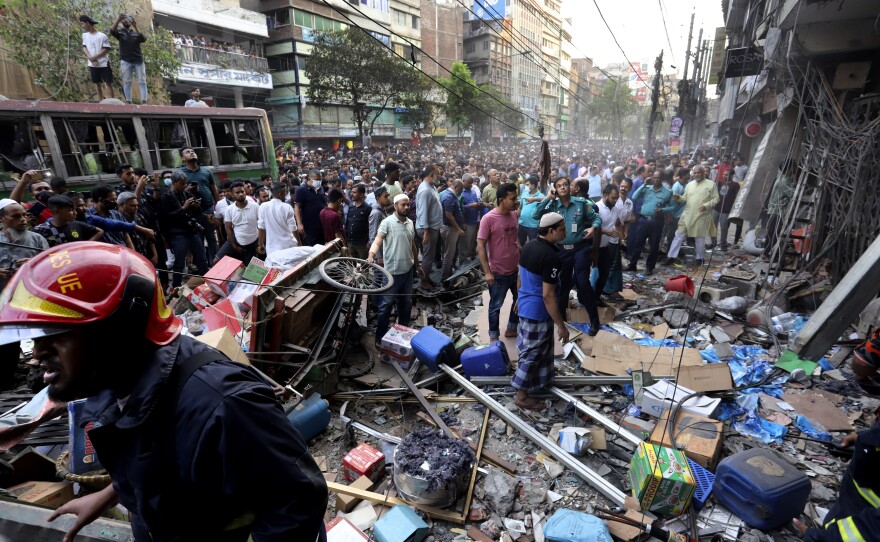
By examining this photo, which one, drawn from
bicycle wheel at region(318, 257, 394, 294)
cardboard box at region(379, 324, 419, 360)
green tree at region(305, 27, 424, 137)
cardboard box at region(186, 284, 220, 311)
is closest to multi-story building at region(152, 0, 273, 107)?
green tree at region(305, 27, 424, 137)

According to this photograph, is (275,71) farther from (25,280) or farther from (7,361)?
(25,280)

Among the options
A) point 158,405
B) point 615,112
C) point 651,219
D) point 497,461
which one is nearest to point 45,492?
point 158,405

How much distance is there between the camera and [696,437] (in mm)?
3383

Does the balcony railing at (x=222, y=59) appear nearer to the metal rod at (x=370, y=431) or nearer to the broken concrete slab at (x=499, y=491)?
the metal rod at (x=370, y=431)

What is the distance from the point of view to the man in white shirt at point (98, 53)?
8.84 meters

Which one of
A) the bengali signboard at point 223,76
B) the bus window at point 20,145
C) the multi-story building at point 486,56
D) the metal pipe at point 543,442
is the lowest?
the metal pipe at point 543,442

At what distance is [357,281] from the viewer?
4.62 meters

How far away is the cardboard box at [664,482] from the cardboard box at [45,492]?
372 cm

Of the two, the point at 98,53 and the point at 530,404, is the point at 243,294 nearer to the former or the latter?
the point at 530,404

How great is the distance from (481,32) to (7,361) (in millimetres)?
65787

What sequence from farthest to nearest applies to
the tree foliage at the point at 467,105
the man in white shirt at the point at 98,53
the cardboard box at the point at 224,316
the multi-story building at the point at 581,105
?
the multi-story building at the point at 581,105, the tree foliage at the point at 467,105, the man in white shirt at the point at 98,53, the cardboard box at the point at 224,316

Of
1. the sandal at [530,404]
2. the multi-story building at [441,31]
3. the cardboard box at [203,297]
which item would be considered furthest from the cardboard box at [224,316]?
the multi-story building at [441,31]

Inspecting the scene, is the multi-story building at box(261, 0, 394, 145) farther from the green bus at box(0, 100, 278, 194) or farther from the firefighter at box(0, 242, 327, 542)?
the firefighter at box(0, 242, 327, 542)

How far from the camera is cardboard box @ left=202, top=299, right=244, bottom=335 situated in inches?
172
